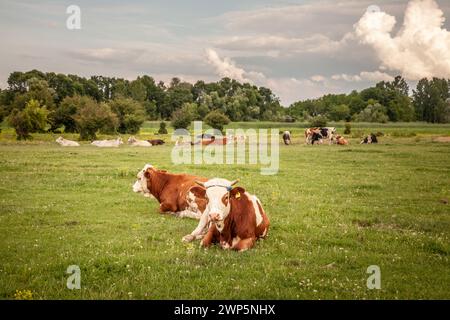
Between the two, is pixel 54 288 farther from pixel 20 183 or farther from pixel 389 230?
pixel 20 183

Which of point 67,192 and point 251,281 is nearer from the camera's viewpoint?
point 251,281

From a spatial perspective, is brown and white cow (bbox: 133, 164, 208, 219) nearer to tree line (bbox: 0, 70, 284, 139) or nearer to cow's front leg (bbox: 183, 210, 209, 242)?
cow's front leg (bbox: 183, 210, 209, 242)

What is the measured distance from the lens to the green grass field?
7.77m

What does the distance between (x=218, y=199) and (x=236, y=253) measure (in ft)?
4.22

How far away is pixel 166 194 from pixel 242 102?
349ft

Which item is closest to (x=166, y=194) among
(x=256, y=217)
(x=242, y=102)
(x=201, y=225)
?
(x=201, y=225)

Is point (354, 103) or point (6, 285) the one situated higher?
point (354, 103)

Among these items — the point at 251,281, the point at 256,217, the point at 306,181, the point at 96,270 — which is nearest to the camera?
the point at 251,281

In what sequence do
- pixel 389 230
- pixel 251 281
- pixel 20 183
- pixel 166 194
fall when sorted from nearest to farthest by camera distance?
pixel 251 281
pixel 389 230
pixel 166 194
pixel 20 183

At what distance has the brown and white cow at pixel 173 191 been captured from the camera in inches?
Answer: 551

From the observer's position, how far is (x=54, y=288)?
25.3 feet

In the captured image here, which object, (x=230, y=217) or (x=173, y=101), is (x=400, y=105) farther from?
(x=230, y=217)

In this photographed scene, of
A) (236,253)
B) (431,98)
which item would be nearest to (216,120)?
(236,253)

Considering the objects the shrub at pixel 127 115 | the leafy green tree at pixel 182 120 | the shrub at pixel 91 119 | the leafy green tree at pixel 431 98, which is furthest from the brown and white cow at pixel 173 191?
the leafy green tree at pixel 431 98
